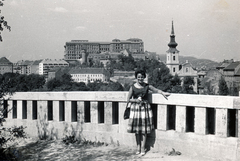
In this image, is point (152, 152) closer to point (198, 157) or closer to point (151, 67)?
point (198, 157)

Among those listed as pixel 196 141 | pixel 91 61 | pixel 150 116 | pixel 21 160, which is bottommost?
pixel 21 160

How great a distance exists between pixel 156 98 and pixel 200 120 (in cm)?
86

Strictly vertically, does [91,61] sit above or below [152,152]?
above

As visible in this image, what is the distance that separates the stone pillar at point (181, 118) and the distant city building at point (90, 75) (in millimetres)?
134429

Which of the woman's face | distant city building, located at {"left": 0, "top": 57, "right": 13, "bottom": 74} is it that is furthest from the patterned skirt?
distant city building, located at {"left": 0, "top": 57, "right": 13, "bottom": 74}

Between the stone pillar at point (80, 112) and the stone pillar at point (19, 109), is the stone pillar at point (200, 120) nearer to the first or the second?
the stone pillar at point (80, 112)

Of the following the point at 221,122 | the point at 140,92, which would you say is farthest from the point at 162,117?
the point at 221,122

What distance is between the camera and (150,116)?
5.46 metres

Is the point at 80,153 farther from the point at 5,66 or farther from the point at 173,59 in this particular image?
the point at 5,66

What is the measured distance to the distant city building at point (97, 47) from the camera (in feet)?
600

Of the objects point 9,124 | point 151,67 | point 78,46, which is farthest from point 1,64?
point 9,124

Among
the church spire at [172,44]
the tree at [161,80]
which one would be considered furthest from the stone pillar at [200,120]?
the church spire at [172,44]

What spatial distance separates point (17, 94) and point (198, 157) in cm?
398

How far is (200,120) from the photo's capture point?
Answer: 17.1 feet
